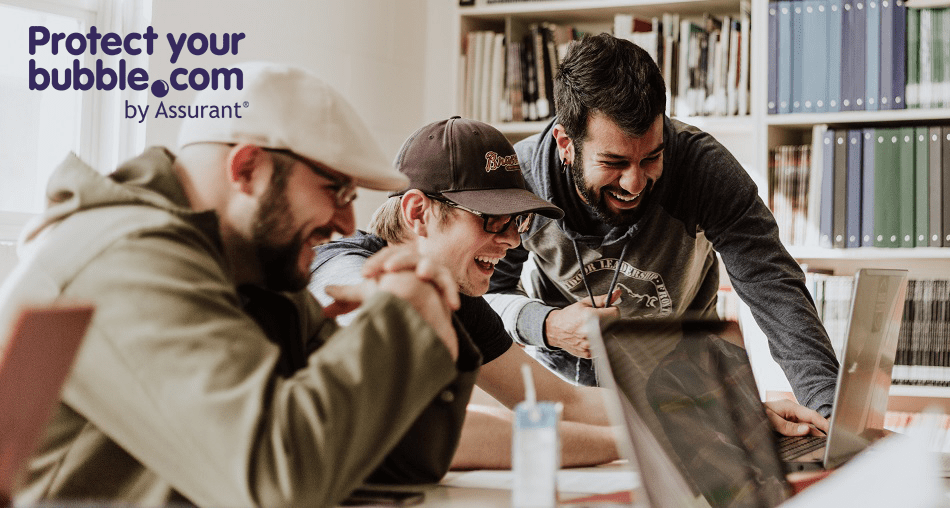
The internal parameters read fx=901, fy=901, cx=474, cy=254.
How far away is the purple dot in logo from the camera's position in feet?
7.36

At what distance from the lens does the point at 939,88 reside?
2680 mm

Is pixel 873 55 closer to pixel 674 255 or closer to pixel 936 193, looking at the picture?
pixel 936 193

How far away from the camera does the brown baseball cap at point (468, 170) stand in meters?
1.66

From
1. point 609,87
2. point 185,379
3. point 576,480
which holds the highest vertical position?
point 609,87

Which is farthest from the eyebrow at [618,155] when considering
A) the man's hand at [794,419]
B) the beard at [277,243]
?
the beard at [277,243]

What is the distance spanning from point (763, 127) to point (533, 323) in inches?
50.3

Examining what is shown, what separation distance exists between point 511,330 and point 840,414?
90cm

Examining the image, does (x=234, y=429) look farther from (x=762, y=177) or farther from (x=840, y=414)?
(x=762, y=177)

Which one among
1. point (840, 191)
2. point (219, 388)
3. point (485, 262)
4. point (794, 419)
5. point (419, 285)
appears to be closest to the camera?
point (219, 388)

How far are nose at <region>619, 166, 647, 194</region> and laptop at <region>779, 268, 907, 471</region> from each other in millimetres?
586

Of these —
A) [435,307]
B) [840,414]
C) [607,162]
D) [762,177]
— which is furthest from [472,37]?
[435,307]

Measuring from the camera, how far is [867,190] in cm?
273

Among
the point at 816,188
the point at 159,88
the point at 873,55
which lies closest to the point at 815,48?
the point at 873,55

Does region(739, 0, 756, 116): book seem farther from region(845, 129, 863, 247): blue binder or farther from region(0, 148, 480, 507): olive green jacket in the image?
region(0, 148, 480, 507): olive green jacket
